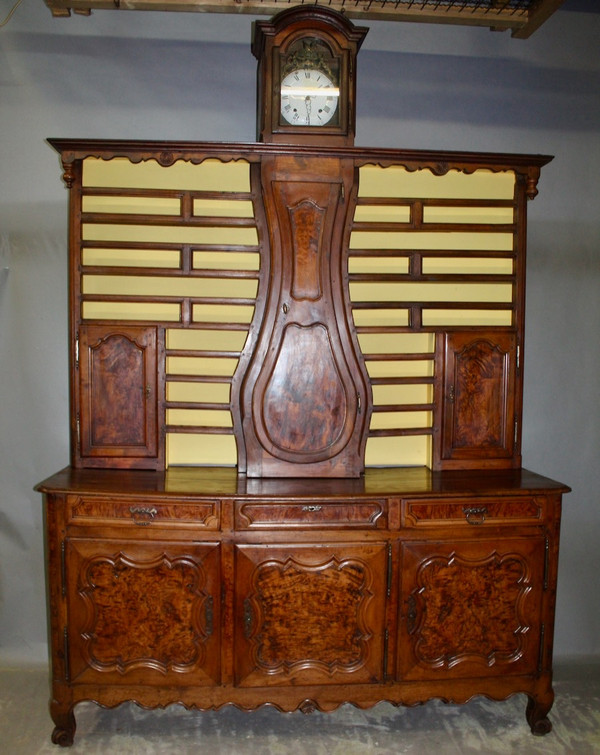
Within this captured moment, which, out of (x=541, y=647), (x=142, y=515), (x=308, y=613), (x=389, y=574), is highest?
(x=142, y=515)

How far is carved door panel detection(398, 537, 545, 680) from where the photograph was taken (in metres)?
2.48

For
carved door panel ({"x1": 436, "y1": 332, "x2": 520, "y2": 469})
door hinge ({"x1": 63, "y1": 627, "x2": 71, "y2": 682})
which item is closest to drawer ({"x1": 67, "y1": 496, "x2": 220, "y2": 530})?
door hinge ({"x1": 63, "y1": 627, "x2": 71, "y2": 682})

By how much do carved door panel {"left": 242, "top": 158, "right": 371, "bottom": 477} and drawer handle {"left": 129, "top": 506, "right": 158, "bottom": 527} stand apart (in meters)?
0.48

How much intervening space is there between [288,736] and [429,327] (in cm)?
190

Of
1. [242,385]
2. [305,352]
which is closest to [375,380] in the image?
[305,352]

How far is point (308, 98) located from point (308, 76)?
3.4 inches

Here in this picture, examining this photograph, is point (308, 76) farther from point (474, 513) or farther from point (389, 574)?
point (389, 574)

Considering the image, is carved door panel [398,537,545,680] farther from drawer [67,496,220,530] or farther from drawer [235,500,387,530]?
drawer [67,496,220,530]

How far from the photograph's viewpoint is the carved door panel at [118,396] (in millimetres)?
2736

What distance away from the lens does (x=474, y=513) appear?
2.50m

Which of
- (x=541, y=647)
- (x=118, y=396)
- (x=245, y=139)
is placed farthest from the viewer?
(x=245, y=139)

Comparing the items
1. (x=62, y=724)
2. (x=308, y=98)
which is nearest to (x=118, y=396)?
(x=62, y=724)

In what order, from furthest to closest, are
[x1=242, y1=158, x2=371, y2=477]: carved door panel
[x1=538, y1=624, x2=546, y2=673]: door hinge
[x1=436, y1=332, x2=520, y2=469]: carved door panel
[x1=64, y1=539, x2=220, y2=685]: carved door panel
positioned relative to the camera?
[x1=436, y1=332, x2=520, y2=469]: carved door panel → [x1=242, y1=158, x2=371, y2=477]: carved door panel → [x1=538, y1=624, x2=546, y2=673]: door hinge → [x1=64, y1=539, x2=220, y2=685]: carved door panel

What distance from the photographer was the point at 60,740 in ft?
8.08
